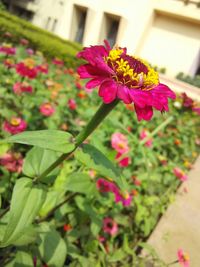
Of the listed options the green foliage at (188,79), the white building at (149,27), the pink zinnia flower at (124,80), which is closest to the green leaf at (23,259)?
the pink zinnia flower at (124,80)

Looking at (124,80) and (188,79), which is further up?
(124,80)

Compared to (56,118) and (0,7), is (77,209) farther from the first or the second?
(0,7)

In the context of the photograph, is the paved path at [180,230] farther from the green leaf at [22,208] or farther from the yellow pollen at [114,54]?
the yellow pollen at [114,54]

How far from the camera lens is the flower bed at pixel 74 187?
0.77 metres

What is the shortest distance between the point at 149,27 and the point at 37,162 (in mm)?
10888

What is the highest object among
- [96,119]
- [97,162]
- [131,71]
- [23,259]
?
[131,71]

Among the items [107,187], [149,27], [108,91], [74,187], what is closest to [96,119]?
[108,91]

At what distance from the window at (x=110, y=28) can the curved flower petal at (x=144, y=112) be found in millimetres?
11078

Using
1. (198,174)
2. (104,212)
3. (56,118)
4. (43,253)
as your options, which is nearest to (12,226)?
(43,253)

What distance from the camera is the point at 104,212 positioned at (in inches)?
60.1

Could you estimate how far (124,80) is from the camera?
69 centimetres

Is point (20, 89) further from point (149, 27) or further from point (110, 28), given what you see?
point (110, 28)

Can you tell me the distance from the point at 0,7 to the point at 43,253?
414 inches

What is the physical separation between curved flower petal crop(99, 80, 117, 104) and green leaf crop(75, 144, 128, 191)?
0.54 feet
